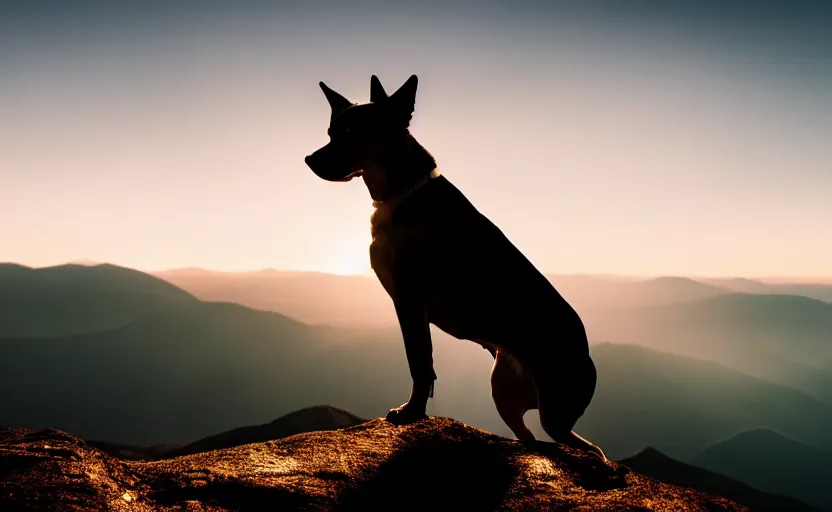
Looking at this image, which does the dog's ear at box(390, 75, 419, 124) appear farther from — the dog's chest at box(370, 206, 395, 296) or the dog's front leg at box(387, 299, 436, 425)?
the dog's front leg at box(387, 299, 436, 425)

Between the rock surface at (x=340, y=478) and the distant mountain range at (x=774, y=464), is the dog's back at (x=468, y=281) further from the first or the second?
the distant mountain range at (x=774, y=464)

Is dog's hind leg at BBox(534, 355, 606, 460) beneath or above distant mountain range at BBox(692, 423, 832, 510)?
above

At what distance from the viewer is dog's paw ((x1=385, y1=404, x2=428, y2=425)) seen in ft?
15.0

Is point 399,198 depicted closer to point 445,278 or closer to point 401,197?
point 401,197

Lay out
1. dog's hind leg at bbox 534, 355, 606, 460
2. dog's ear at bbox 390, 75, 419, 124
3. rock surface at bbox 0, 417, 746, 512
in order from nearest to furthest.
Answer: rock surface at bbox 0, 417, 746, 512, dog's hind leg at bbox 534, 355, 606, 460, dog's ear at bbox 390, 75, 419, 124

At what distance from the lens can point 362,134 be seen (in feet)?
15.0

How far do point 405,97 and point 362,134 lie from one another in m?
0.53

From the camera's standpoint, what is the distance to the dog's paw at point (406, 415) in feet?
15.0

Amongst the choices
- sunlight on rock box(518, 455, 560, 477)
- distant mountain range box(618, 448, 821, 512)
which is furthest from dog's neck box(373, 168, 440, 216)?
distant mountain range box(618, 448, 821, 512)

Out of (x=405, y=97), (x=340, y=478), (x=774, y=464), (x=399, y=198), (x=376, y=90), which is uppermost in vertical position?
(x=376, y=90)

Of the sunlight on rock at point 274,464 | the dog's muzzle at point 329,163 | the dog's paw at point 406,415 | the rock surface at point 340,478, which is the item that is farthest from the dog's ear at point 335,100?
the sunlight on rock at point 274,464

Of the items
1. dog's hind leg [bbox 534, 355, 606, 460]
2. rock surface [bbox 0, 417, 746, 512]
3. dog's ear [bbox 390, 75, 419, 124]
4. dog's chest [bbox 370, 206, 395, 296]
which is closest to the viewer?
rock surface [bbox 0, 417, 746, 512]

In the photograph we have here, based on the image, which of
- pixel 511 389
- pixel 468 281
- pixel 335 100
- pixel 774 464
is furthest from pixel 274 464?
pixel 774 464

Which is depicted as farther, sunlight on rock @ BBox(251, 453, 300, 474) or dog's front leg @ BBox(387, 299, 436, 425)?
dog's front leg @ BBox(387, 299, 436, 425)
